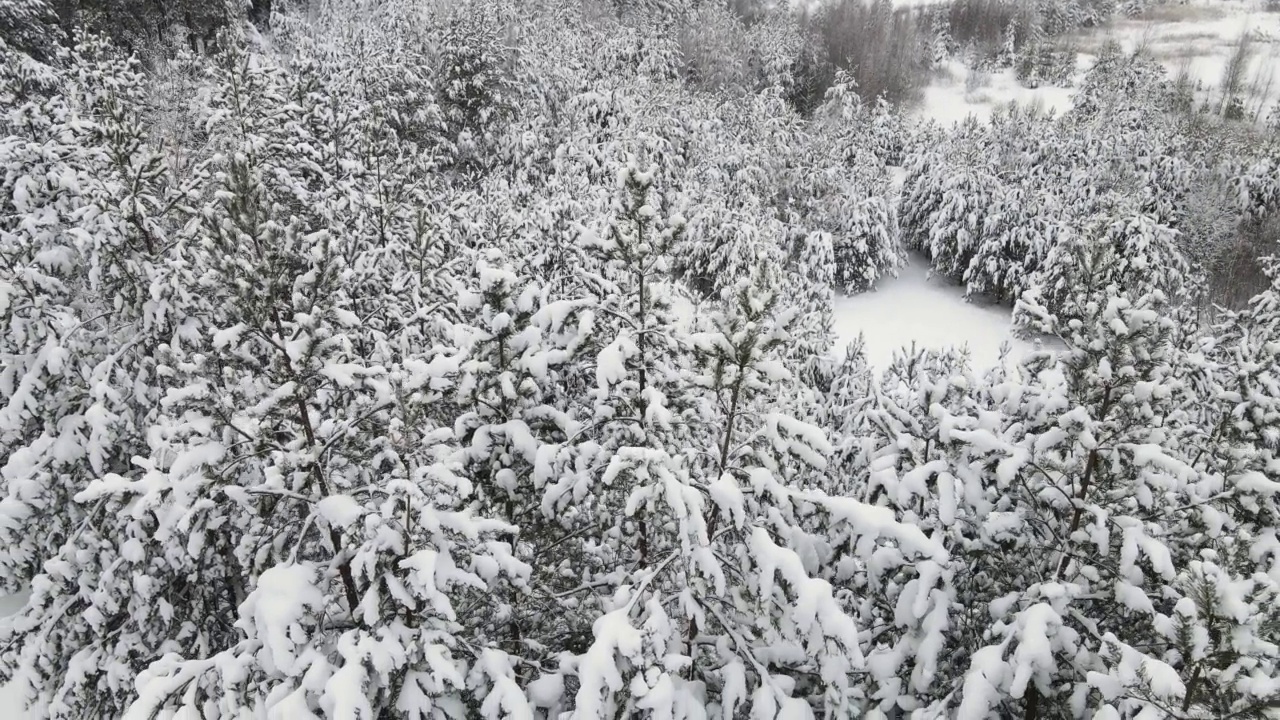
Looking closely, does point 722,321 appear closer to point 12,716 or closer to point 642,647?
point 642,647

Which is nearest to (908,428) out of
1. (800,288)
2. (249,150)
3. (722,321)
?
(722,321)

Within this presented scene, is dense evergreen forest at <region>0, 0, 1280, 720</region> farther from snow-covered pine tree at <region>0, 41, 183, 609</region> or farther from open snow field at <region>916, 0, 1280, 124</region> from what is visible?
open snow field at <region>916, 0, 1280, 124</region>

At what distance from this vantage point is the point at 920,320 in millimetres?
17859

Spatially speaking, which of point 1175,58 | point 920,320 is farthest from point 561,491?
point 1175,58

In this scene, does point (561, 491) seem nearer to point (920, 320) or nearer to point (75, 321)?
point (75, 321)

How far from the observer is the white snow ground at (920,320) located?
655 inches

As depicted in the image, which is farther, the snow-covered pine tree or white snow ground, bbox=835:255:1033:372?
white snow ground, bbox=835:255:1033:372

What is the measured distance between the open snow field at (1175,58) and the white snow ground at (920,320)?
45.0ft

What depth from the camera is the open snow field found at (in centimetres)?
3334

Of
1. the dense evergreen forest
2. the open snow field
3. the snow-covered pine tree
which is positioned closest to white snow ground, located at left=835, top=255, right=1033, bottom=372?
the dense evergreen forest

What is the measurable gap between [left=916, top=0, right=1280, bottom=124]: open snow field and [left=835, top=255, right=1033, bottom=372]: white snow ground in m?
13.7

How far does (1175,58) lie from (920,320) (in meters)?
33.3

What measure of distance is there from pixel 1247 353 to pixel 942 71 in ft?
132

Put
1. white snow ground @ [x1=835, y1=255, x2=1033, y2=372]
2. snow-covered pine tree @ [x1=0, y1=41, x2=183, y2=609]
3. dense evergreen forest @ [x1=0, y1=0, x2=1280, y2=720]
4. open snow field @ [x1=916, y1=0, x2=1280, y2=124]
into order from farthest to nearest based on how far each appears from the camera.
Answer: open snow field @ [x1=916, y1=0, x2=1280, y2=124], white snow ground @ [x1=835, y1=255, x2=1033, y2=372], snow-covered pine tree @ [x1=0, y1=41, x2=183, y2=609], dense evergreen forest @ [x1=0, y1=0, x2=1280, y2=720]
